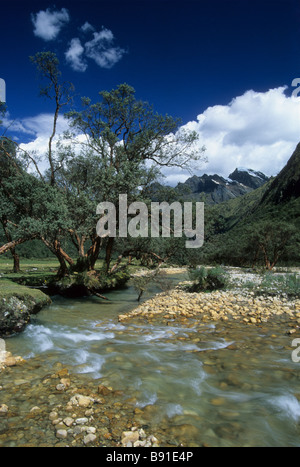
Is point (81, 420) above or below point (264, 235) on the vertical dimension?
below

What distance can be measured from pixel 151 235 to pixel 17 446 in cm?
1601

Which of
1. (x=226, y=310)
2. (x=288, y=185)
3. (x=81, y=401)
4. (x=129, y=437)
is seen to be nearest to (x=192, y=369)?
(x=81, y=401)

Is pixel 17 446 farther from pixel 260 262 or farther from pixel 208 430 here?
pixel 260 262

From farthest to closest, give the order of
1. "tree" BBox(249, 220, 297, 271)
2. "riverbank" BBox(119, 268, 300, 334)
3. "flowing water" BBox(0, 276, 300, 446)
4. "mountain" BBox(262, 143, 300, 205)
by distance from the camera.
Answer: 1. "mountain" BBox(262, 143, 300, 205)
2. "tree" BBox(249, 220, 297, 271)
3. "riverbank" BBox(119, 268, 300, 334)
4. "flowing water" BBox(0, 276, 300, 446)

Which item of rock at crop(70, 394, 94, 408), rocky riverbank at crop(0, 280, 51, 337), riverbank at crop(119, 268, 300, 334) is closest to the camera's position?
rock at crop(70, 394, 94, 408)

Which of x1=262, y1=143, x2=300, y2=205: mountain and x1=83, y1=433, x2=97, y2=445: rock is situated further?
x1=262, y1=143, x2=300, y2=205: mountain

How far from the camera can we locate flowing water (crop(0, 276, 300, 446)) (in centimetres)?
422

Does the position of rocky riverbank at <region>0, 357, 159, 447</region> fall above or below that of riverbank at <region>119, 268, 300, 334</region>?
above

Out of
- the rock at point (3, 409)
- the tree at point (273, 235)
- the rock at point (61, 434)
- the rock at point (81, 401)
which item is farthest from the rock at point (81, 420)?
the tree at point (273, 235)

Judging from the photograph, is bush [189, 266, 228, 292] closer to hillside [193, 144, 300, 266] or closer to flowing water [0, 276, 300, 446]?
hillside [193, 144, 300, 266]

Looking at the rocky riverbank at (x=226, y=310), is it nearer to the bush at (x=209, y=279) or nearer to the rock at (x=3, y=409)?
the bush at (x=209, y=279)

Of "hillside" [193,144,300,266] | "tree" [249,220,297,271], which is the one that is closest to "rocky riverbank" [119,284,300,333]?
"hillside" [193,144,300,266]

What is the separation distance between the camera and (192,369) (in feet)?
20.6

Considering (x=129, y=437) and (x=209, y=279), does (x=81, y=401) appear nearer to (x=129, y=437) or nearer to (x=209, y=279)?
(x=129, y=437)
